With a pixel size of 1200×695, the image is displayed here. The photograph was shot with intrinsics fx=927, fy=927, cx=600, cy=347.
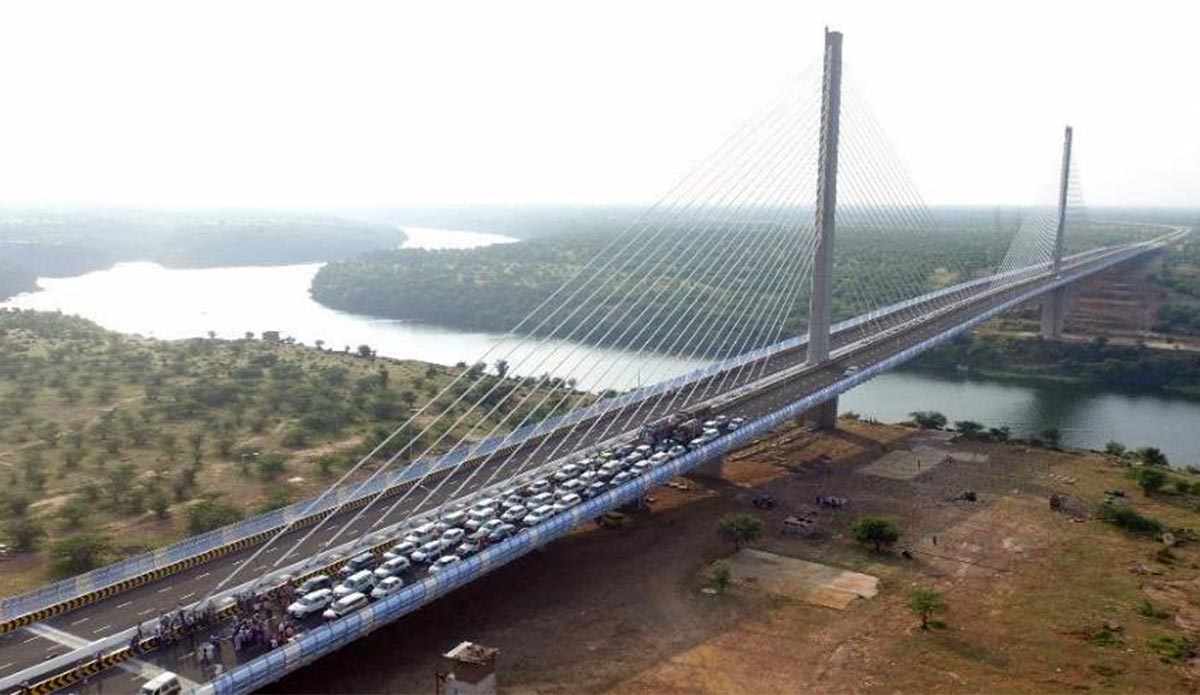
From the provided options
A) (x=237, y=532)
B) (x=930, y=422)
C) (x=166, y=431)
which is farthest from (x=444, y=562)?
(x=930, y=422)

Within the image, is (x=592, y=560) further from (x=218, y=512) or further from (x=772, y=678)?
(x=218, y=512)

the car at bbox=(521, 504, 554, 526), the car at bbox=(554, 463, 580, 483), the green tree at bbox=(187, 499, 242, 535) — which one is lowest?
the green tree at bbox=(187, 499, 242, 535)

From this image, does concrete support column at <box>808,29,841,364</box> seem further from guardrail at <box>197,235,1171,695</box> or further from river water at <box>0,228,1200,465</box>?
river water at <box>0,228,1200,465</box>

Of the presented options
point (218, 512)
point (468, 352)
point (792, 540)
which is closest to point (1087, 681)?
point (792, 540)

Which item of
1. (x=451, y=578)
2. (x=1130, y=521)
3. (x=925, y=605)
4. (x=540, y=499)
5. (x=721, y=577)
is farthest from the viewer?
(x=1130, y=521)

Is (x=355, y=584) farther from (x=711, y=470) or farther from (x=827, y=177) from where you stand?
(x=827, y=177)

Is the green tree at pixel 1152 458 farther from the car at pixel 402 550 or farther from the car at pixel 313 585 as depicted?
the car at pixel 313 585

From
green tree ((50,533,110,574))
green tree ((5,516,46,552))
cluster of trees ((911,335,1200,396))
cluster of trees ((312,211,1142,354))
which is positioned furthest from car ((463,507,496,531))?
cluster of trees ((911,335,1200,396))
